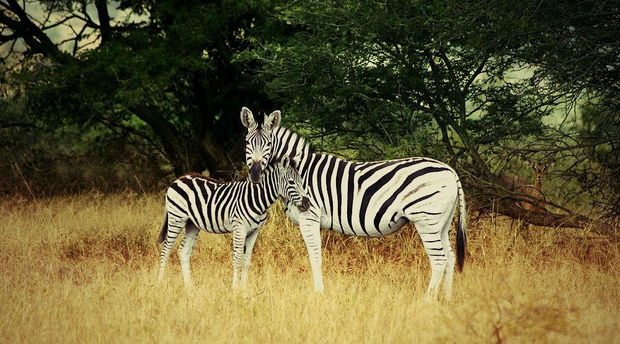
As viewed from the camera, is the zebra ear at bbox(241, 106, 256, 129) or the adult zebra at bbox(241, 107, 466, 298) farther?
the zebra ear at bbox(241, 106, 256, 129)

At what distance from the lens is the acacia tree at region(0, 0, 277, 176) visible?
15969 millimetres

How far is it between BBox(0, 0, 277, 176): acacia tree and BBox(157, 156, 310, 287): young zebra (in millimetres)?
5964

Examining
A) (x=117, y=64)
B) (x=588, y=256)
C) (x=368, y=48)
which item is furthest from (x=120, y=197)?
(x=588, y=256)

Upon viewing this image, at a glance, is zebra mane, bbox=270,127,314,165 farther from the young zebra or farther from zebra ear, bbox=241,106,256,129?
zebra ear, bbox=241,106,256,129

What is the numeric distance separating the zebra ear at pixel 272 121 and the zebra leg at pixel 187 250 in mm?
2042

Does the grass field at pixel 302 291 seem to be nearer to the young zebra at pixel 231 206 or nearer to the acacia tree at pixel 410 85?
the young zebra at pixel 231 206

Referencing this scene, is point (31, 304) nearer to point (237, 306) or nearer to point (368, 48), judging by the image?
point (237, 306)

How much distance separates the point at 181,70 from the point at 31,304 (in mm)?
11467

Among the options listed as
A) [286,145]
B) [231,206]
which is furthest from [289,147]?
[231,206]

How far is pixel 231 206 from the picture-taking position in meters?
8.70

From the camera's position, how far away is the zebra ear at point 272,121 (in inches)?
320

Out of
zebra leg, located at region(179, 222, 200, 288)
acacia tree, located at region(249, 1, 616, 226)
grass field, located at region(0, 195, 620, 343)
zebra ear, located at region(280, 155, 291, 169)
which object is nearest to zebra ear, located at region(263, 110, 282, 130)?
zebra ear, located at region(280, 155, 291, 169)

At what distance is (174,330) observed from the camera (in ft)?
22.2

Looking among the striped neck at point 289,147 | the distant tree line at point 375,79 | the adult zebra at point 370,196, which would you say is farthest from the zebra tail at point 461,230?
the distant tree line at point 375,79
